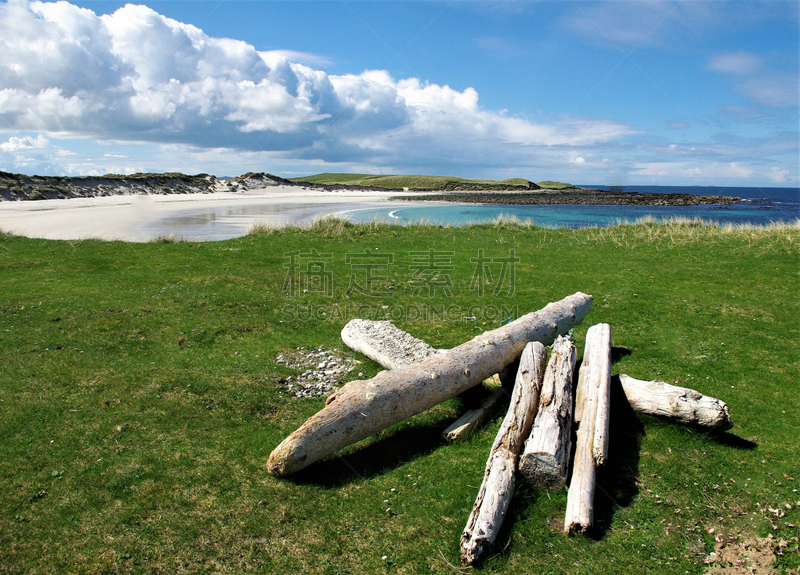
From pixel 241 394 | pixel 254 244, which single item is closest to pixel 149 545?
pixel 241 394

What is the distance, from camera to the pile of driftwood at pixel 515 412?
5.04m

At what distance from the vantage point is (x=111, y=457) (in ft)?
19.2

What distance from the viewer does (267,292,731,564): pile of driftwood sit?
5035mm

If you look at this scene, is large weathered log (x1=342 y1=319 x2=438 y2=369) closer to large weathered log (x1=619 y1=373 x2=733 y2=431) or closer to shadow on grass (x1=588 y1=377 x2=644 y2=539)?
shadow on grass (x1=588 y1=377 x2=644 y2=539)

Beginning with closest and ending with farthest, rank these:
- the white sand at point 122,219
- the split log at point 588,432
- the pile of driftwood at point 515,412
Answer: the split log at point 588,432
the pile of driftwood at point 515,412
the white sand at point 122,219

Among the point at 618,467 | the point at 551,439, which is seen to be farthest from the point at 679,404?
the point at 551,439

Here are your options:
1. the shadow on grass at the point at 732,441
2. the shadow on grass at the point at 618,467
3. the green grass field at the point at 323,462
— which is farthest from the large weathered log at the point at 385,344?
the shadow on grass at the point at 732,441

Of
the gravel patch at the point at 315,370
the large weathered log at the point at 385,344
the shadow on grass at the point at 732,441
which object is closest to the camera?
the shadow on grass at the point at 732,441

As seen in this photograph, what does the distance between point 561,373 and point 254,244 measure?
60.6 ft

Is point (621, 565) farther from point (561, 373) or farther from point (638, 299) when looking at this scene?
point (638, 299)

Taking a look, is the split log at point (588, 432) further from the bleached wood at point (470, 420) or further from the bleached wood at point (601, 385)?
the bleached wood at point (470, 420)

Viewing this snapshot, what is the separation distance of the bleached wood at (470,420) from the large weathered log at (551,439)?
3.77 feet

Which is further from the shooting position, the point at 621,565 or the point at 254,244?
the point at 254,244

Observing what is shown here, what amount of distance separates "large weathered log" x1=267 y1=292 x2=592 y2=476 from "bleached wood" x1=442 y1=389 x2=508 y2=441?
427 millimetres
